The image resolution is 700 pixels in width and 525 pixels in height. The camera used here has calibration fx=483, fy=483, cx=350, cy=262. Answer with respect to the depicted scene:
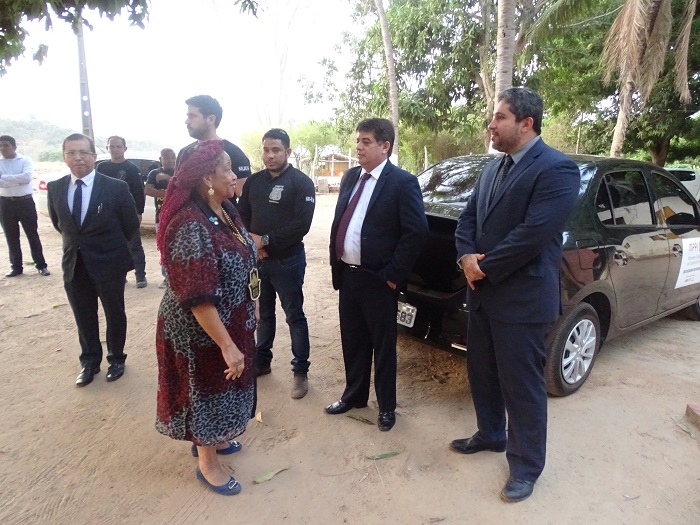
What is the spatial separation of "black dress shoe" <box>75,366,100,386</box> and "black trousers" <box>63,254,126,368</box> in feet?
0.10

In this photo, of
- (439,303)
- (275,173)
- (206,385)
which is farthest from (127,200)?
(439,303)

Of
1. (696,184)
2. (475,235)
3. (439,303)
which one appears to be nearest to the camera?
(475,235)

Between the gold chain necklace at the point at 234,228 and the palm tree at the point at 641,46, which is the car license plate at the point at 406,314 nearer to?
the gold chain necklace at the point at 234,228

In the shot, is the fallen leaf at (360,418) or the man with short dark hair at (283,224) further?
the man with short dark hair at (283,224)

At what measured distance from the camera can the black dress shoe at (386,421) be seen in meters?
3.02

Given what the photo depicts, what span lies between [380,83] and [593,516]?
1132cm

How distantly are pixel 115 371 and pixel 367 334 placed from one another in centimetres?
201

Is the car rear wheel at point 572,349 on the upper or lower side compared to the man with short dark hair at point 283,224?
lower

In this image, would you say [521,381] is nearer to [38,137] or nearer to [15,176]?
[15,176]

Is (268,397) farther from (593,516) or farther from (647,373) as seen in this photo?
(647,373)

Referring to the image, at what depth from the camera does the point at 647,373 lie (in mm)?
3863

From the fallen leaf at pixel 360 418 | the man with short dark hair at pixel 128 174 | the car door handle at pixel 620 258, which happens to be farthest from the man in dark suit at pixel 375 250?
the man with short dark hair at pixel 128 174

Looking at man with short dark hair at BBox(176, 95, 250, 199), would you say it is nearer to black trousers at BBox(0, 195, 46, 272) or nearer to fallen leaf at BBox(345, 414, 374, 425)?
fallen leaf at BBox(345, 414, 374, 425)

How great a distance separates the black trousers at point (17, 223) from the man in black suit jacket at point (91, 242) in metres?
3.51
